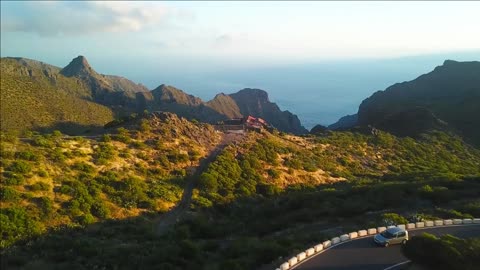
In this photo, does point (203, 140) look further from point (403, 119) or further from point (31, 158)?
point (403, 119)

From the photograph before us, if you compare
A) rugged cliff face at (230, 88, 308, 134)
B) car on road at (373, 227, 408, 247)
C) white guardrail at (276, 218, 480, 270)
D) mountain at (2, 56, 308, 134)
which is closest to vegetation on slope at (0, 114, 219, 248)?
white guardrail at (276, 218, 480, 270)

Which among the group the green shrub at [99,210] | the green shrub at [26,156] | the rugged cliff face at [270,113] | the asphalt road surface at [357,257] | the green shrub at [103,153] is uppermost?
the green shrub at [26,156]

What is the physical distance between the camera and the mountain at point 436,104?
86875mm

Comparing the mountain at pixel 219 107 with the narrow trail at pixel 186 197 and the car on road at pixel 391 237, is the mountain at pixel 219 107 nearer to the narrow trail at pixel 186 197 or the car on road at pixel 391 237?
the narrow trail at pixel 186 197

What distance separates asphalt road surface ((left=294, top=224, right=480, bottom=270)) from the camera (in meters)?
20.4

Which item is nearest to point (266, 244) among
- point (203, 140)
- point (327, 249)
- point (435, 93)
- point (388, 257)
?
point (327, 249)

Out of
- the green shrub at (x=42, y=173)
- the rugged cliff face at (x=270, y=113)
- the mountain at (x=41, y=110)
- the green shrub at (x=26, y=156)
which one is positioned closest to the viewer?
the green shrub at (x=42, y=173)

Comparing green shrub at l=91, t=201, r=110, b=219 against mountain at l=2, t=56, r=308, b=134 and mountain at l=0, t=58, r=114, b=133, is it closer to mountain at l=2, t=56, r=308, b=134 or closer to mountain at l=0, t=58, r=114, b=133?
mountain at l=0, t=58, r=114, b=133

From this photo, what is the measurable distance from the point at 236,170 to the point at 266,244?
2327 cm

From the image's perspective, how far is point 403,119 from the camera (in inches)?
3460

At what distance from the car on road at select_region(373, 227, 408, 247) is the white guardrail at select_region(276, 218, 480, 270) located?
152cm

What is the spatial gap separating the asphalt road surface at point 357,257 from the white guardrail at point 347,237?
0.32 m

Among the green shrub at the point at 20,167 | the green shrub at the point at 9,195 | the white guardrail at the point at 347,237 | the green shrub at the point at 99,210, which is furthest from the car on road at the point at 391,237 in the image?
the green shrub at the point at 20,167

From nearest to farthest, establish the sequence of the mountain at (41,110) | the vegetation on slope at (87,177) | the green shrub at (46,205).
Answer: the vegetation on slope at (87,177) → the green shrub at (46,205) → the mountain at (41,110)
